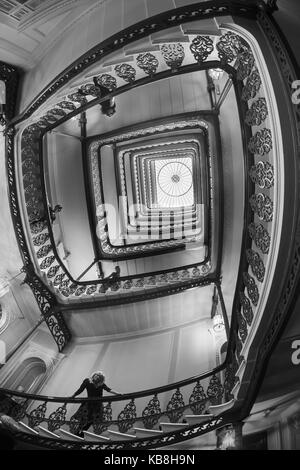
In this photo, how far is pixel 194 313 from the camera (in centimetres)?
819

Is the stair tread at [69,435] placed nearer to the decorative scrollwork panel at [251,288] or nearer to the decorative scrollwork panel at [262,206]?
the decorative scrollwork panel at [251,288]

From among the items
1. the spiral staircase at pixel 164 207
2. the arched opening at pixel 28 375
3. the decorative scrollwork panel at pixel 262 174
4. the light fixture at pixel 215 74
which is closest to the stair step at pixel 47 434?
the spiral staircase at pixel 164 207

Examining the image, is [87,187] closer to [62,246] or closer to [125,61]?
[62,246]

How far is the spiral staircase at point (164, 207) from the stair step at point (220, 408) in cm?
2

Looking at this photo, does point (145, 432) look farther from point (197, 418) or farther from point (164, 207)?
point (164, 207)

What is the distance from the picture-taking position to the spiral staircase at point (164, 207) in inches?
159

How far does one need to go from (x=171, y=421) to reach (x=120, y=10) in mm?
6652

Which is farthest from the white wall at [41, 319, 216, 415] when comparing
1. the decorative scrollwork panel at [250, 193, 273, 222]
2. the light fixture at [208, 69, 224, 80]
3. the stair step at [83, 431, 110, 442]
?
the light fixture at [208, 69, 224, 80]

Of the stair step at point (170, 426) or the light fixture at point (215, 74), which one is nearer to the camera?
the stair step at point (170, 426)

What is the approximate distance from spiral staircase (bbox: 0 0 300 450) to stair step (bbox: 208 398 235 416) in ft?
0.07

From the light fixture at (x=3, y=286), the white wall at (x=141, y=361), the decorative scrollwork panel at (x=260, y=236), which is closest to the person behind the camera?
the decorative scrollwork panel at (x=260, y=236)

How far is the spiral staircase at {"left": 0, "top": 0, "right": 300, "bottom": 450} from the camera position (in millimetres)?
4035

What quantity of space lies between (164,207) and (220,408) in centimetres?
835

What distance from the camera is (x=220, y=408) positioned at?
446 cm
